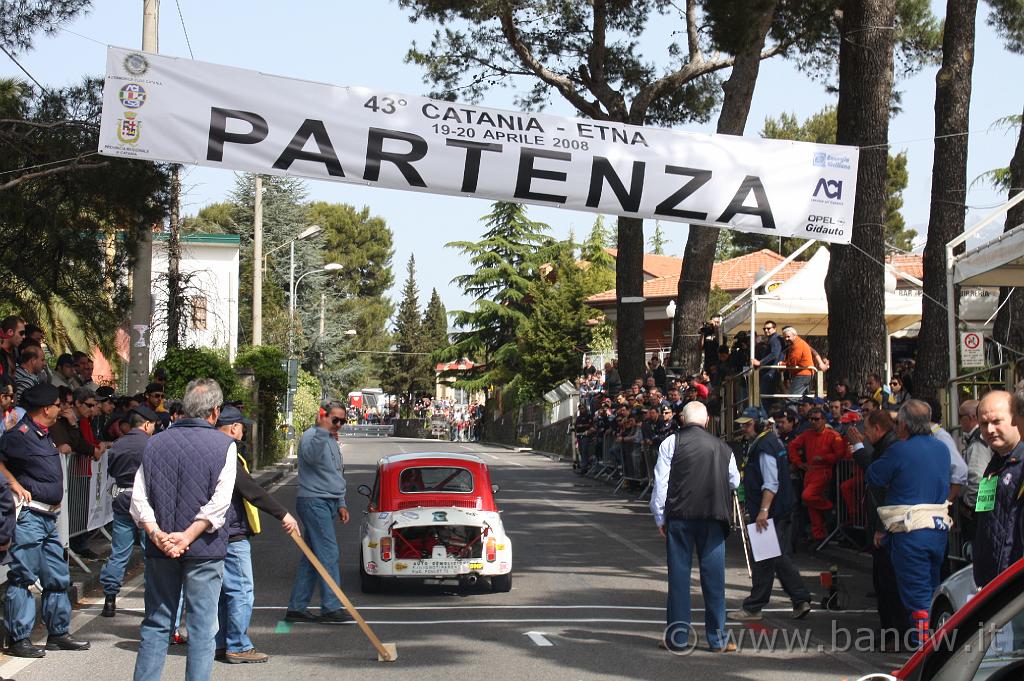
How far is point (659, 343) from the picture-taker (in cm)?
6184

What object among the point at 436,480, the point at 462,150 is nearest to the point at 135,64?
the point at 462,150

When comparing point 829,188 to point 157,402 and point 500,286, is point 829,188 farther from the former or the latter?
point 500,286

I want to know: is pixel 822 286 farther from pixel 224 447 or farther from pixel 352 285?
pixel 352 285

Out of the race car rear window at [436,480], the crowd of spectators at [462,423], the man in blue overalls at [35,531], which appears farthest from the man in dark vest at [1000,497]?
the crowd of spectators at [462,423]

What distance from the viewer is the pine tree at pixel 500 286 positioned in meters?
70.9

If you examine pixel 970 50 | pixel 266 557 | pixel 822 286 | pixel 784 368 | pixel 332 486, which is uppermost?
pixel 970 50

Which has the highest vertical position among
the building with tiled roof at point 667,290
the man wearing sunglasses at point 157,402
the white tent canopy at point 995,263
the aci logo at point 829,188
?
the building with tiled roof at point 667,290

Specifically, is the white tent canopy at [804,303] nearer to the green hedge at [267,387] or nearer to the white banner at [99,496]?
the white banner at [99,496]

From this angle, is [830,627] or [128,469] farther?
[128,469]

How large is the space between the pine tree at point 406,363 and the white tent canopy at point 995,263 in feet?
331

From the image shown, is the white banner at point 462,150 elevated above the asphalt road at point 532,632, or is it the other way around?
the white banner at point 462,150

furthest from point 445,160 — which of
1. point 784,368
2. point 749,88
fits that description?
point 749,88

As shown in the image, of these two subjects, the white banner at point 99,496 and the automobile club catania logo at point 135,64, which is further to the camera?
the white banner at point 99,496

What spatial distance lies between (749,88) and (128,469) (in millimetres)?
18246
